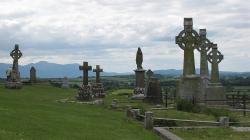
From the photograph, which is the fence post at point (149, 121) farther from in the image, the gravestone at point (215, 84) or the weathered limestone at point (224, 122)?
the gravestone at point (215, 84)

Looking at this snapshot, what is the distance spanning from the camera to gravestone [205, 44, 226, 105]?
37.5 m

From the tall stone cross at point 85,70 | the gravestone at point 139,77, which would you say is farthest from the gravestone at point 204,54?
the tall stone cross at point 85,70

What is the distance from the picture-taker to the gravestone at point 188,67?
106ft

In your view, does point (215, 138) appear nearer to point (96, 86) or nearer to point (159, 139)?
point (159, 139)

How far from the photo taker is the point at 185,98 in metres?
32.3

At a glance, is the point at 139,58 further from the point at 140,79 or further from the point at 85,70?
the point at 85,70

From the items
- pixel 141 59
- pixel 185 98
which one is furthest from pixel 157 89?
pixel 141 59

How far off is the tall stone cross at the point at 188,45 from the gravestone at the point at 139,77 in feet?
31.6

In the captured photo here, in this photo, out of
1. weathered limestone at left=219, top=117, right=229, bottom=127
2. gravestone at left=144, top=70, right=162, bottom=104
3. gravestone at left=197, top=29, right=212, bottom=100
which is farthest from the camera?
gravestone at left=197, top=29, right=212, bottom=100

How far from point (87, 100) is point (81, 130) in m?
21.8

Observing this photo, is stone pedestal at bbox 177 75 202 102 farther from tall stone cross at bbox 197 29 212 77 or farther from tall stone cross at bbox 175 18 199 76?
tall stone cross at bbox 197 29 212 77

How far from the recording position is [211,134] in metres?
20.3

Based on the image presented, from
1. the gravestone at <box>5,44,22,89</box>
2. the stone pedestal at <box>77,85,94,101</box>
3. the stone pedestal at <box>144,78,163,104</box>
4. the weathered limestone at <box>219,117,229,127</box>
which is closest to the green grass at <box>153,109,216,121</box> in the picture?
the weathered limestone at <box>219,117,229,127</box>

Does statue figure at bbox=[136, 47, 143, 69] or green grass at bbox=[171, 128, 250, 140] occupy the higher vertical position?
statue figure at bbox=[136, 47, 143, 69]
